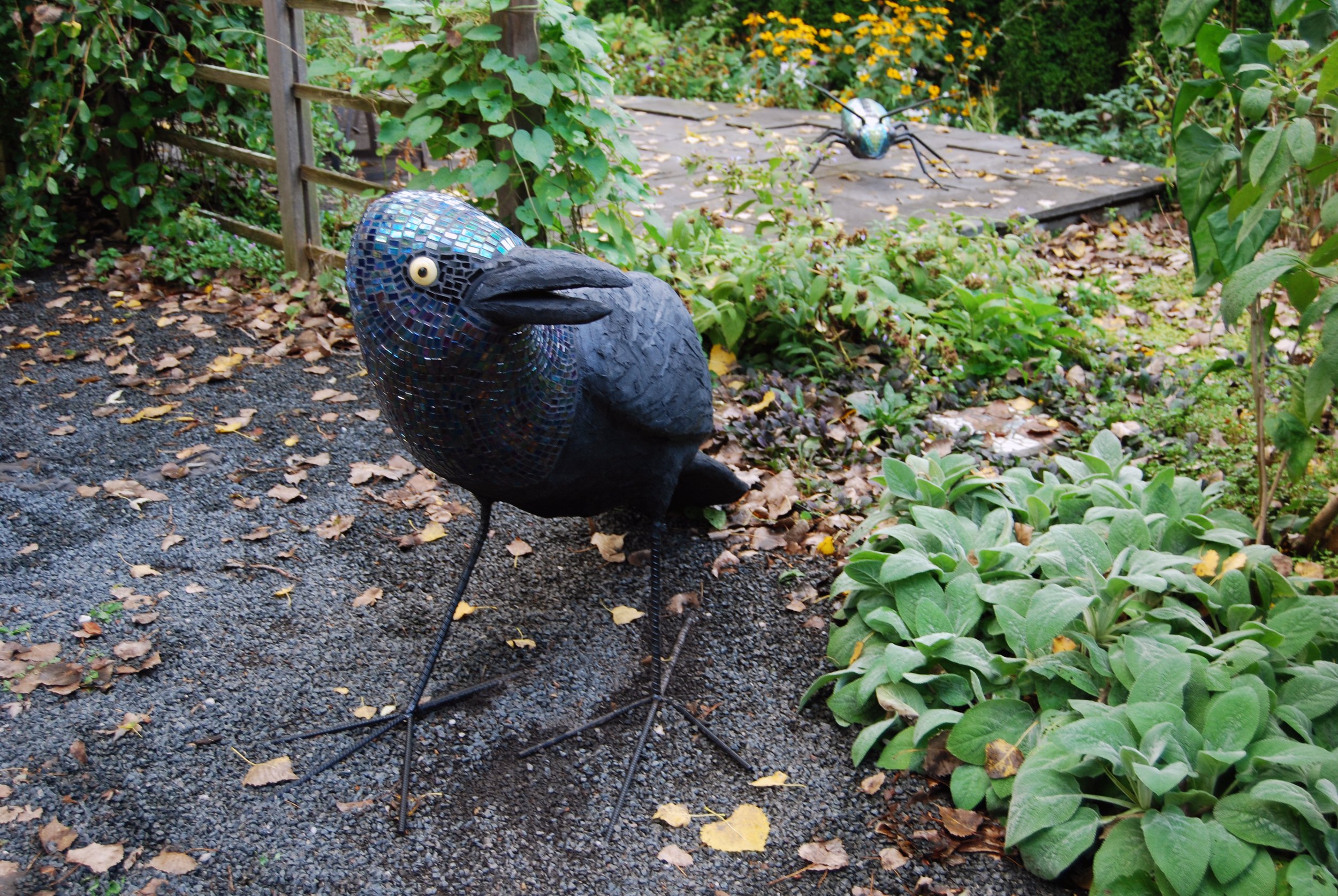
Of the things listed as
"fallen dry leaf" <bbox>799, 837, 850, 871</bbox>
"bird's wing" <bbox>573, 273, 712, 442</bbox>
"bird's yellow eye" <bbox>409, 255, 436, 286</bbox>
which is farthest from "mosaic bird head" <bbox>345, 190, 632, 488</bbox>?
"fallen dry leaf" <bbox>799, 837, 850, 871</bbox>

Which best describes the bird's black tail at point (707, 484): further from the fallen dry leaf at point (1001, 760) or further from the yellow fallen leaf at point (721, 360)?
the yellow fallen leaf at point (721, 360)

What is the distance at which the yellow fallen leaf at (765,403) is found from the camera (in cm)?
410

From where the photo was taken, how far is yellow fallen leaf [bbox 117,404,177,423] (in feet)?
14.0

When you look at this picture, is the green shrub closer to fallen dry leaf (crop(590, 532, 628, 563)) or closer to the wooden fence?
fallen dry leaf (crop(590, 532, 628, 563))

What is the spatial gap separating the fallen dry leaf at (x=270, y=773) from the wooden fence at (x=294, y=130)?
309 centimetres

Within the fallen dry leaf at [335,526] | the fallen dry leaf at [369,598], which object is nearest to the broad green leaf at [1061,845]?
the fallen dry leaf at [369,598]

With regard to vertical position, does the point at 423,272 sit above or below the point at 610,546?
above

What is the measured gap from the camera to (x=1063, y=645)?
8.43 ft

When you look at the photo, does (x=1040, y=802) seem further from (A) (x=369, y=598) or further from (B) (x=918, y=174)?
(B) (x=918, y=174)

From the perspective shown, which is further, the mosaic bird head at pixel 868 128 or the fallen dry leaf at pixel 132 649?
the mosaic bird head at pixel 868 128

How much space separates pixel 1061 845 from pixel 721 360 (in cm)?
275

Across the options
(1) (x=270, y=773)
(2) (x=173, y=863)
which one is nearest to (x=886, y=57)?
(1) (x=270, y=773)

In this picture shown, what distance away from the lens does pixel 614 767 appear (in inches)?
99.2

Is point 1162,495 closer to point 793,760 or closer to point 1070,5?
point 793,760
